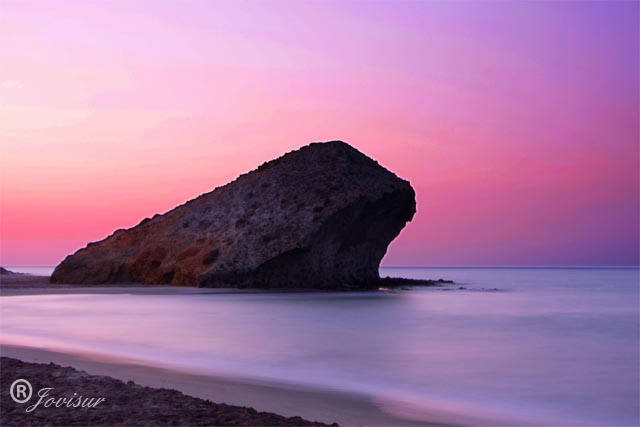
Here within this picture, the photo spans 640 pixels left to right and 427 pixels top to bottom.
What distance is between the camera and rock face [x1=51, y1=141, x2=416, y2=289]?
4150 cm

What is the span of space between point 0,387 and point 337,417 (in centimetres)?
385

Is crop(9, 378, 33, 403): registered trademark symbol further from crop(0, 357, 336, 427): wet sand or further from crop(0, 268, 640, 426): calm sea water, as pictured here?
crop(0, 268, 640, 426): calm sea water

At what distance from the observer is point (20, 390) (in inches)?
311

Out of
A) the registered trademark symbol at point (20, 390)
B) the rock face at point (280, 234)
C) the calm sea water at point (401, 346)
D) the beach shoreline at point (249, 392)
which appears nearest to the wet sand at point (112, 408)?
the registered trademark symbol at point (20, 390)

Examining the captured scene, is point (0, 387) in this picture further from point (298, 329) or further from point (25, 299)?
point (25, 299)

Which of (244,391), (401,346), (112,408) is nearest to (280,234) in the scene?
(401,346)

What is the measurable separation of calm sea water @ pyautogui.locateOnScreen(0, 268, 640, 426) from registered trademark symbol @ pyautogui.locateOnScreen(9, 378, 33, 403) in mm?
4195

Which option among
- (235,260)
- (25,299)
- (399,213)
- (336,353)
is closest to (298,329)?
(336,353)

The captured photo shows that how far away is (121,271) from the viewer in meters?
46.6

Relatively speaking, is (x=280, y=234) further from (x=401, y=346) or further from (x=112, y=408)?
(x=112, y=408)

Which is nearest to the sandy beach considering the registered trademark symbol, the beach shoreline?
the beach shoreline

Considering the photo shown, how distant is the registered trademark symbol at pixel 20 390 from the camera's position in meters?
7.54

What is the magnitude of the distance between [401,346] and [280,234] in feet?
84.1

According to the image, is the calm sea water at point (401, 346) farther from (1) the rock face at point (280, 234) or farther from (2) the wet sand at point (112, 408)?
(1) the rock face at point (280, 234)
